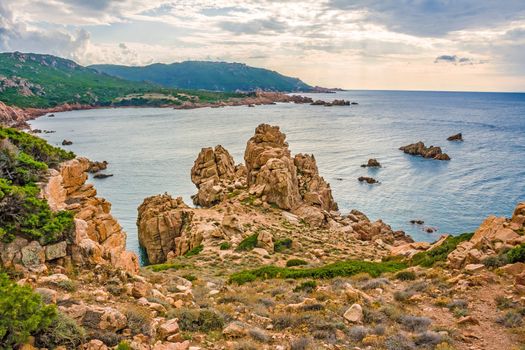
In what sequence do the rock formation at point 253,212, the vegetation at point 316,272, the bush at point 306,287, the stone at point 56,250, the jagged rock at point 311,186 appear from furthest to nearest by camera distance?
the jagged rock at point 311,186 → the rock formation at point 253,212 → the vegetation at point 316,272 → the bush at point 306,287 → the stone at point 56,250

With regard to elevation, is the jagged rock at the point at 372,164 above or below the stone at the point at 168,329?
below

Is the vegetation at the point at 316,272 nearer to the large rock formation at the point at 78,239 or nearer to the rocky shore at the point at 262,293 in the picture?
the rocky shore at the point at 262,293

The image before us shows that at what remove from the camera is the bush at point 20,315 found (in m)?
9.12

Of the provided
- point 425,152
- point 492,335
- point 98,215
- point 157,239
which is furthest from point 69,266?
point 425,152

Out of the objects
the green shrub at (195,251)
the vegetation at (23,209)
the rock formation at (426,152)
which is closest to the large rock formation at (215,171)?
the green shrub at (195,251)

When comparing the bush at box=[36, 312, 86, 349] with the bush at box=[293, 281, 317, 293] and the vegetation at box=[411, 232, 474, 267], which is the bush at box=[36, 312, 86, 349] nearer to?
the bush at box=[293, 281, 317, 293]

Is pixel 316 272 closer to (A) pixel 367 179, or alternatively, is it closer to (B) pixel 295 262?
(B) pixel 295 262

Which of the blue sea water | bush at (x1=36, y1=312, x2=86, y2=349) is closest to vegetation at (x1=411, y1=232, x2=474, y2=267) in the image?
bush at (x1=36, y1=312, x2=86, y2=349)

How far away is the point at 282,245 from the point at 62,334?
26.8m

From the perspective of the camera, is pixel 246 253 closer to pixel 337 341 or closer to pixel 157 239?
pixel 157 239

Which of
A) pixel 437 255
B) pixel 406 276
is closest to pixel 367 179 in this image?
pixel 437 255

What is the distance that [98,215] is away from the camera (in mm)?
25328

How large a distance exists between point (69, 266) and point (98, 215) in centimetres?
990

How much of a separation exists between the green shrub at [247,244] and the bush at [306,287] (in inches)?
551
